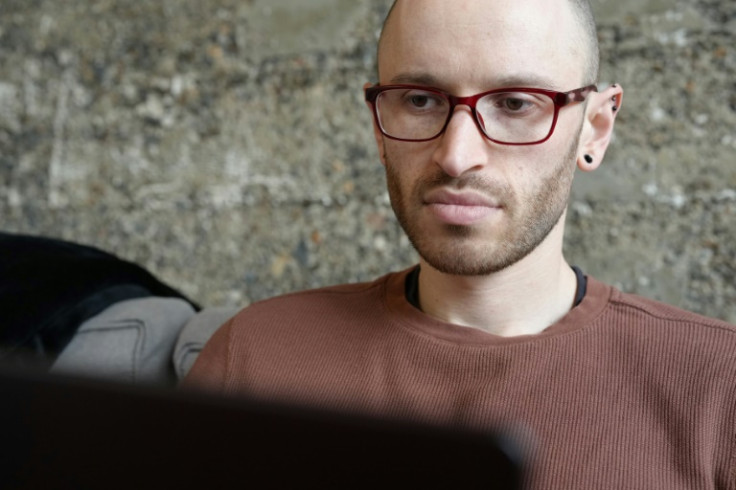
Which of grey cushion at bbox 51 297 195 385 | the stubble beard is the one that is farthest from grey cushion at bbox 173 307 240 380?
the stubble beard

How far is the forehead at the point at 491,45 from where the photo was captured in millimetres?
1071

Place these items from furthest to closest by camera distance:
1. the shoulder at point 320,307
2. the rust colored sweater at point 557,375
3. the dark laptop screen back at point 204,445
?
the shoulder at point 320,307
the rust colored sweater at point 557,375
the dark laptop screen back at point 204,445

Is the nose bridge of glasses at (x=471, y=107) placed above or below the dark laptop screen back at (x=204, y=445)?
above

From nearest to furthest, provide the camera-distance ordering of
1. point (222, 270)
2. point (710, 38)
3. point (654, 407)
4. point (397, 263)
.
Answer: point (654, 407)
point (710, 38)
point (397, 263)
point (222, 270)

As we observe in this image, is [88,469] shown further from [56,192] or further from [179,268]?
[56,192]

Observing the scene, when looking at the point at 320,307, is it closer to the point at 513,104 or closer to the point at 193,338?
the point at 193,338

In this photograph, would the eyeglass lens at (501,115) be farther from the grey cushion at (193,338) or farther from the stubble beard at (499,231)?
the grey cushion at (193,338)

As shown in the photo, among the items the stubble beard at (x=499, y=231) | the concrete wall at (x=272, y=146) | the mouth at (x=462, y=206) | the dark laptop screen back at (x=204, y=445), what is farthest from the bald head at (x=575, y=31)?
the dark laptop screen back at (x=204, y=445)

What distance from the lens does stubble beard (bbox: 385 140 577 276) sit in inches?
43.0

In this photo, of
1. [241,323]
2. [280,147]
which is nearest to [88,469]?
[241,323]

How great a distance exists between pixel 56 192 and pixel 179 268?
429 millimetres

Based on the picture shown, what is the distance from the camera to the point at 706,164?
1.63m

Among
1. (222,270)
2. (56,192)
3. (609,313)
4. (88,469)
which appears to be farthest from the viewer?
(56,192)

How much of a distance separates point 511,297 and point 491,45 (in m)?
0.36
